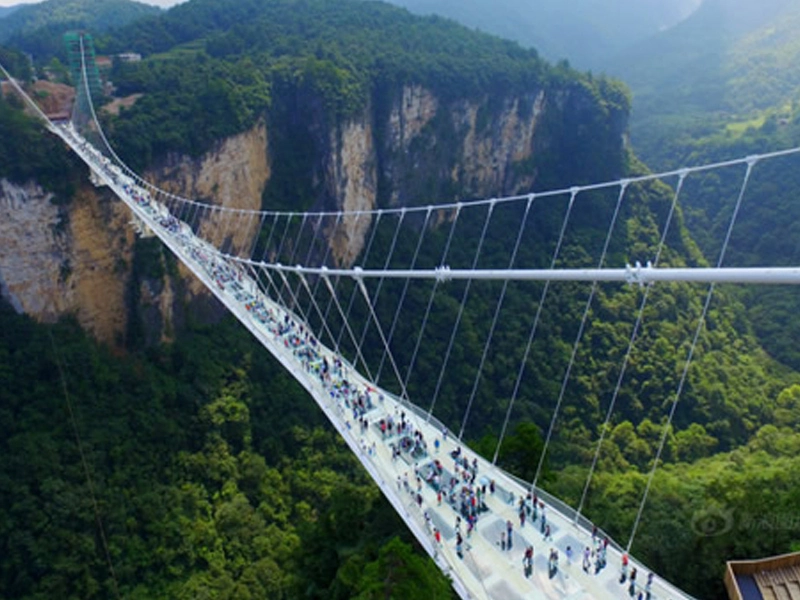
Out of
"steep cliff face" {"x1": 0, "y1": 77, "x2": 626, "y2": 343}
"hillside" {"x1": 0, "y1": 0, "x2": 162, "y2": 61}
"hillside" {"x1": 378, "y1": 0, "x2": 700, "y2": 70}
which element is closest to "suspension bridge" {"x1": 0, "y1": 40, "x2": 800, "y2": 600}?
"steep cliff face" {"x1": 0, "y1": 77, "x2": 626, "y2": 343}

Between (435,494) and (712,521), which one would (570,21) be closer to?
(712,521)

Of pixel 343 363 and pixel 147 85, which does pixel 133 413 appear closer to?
pixel 343 363

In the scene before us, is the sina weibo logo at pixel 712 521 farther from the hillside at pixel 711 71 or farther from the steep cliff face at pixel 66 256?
the hillside at pixel 711 71

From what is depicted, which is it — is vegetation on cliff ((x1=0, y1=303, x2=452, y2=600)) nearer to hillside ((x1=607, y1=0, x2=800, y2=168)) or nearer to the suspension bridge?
the suspension bridge

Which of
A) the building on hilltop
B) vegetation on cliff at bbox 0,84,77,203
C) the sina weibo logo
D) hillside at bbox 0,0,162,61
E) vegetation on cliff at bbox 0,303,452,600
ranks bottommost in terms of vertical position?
vegetation on cliff at bbox 0,303,452,600

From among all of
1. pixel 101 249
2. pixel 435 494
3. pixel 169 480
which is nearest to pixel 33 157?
pixel 101 249

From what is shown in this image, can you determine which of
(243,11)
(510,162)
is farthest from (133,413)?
(243,11)
